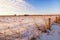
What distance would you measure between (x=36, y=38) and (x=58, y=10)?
0.46m

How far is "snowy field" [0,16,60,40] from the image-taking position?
137 centimetres

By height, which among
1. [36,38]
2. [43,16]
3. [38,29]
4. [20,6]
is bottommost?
[36,38]

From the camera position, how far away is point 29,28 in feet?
4.72

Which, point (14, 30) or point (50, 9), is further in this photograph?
point (50, 9)

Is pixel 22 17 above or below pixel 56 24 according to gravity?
above

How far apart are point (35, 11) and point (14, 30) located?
0.35 metres

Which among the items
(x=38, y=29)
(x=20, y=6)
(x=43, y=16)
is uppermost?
(x=20, y=6)

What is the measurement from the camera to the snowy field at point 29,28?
137 centimetres

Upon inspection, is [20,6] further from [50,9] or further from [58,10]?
[58,10]

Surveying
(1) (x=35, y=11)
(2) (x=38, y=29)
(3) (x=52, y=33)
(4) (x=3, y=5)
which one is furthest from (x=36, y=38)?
(4) (x=3, y=5)

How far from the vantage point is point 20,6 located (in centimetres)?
144

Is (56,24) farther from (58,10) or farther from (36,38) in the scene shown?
(36,38)

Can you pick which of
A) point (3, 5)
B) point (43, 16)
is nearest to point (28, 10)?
point (43, 16)

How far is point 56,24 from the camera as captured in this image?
1486 mm
